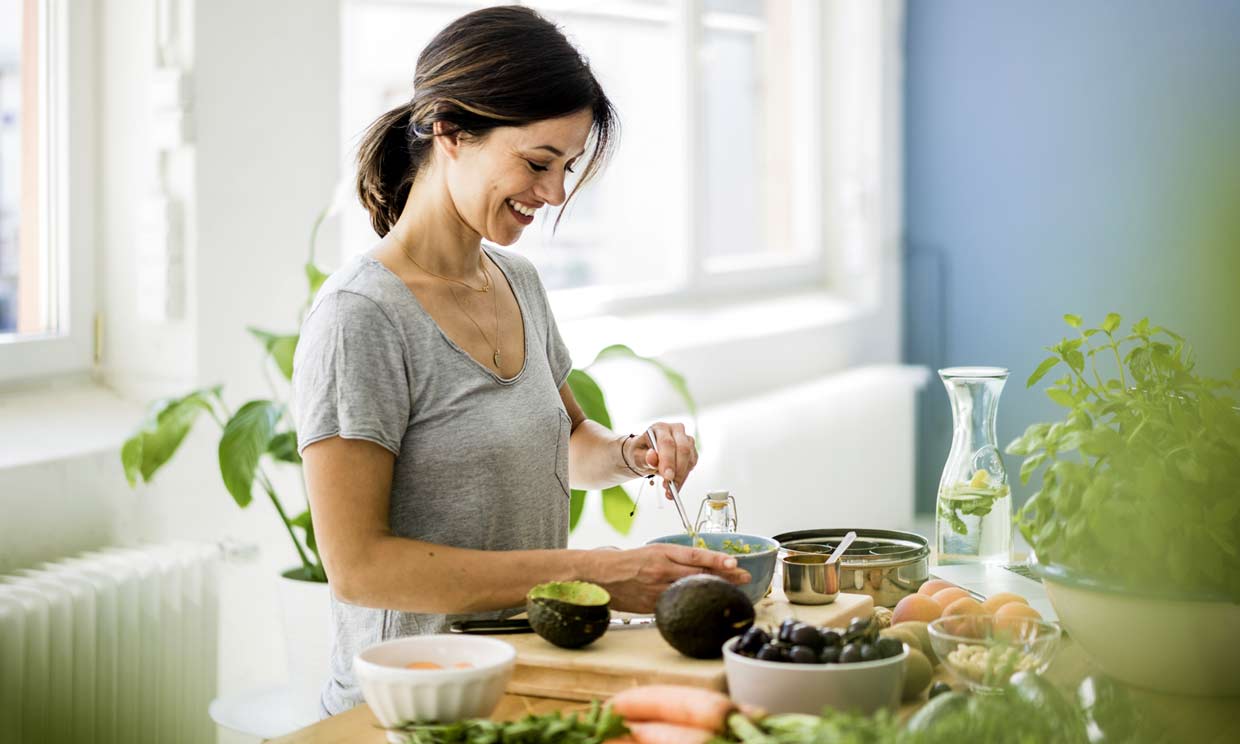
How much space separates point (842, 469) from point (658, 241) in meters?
1.03

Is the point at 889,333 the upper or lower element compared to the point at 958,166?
lower

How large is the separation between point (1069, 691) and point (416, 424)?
28.4 inches

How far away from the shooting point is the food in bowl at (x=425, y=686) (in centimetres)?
98

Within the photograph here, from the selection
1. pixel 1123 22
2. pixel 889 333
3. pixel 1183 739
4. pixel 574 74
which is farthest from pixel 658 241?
pixel 1183 739

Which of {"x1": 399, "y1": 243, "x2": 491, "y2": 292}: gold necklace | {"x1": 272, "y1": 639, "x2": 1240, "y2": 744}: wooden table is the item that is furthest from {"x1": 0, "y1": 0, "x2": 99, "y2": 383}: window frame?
{"x1": 272, "y1": 639, "x2": 1240, "y2": 744}: wooden table

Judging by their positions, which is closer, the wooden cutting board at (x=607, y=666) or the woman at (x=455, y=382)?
the wooden cutting board at (x=607, y=666)

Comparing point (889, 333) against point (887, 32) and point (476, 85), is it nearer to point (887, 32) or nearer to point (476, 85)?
point (887, 32)

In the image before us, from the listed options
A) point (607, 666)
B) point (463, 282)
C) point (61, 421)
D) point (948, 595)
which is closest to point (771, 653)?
point (607, 666)

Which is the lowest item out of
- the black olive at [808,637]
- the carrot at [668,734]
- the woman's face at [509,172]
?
the carrot at [668,734]

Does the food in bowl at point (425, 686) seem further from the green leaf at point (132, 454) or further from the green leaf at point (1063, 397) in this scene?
the green leaf at point (132, 454)

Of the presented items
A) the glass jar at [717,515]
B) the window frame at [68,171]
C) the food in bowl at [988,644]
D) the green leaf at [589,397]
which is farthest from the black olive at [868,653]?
the window frame at [68,171]

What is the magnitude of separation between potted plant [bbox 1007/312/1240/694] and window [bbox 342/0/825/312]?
193 centimetres

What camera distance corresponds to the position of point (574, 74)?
59.7 inches

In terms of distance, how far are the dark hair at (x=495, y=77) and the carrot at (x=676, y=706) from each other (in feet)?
2.42
